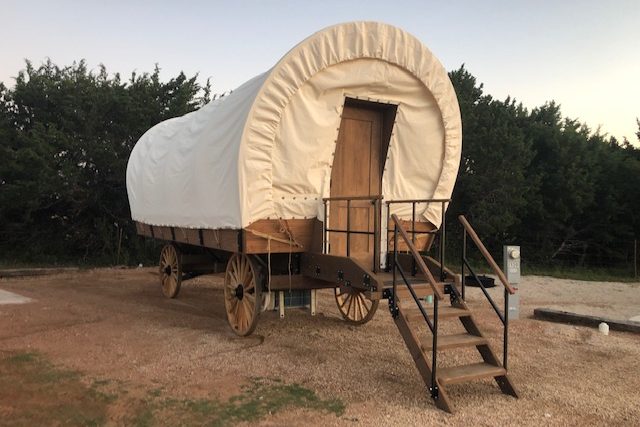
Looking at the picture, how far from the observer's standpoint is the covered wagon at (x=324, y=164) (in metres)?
5.98

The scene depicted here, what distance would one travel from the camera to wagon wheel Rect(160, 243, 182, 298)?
986 cm

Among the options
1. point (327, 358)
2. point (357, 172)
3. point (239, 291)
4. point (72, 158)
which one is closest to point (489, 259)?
point (327, 358)

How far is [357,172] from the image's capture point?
273 inches

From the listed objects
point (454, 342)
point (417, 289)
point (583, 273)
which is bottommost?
point (583, 273)

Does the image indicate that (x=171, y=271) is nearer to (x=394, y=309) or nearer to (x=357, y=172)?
(x=357, y=172)

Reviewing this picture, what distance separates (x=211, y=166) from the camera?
670 cm

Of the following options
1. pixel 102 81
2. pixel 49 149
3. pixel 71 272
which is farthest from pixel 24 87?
pixel 71 272

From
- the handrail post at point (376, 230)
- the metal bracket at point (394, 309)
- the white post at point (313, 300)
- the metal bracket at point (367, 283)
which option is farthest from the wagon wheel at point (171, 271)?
the metal bracket at point (394, 309)

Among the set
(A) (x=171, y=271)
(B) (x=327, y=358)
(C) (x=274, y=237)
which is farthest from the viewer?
(A) (x=171, y=271)

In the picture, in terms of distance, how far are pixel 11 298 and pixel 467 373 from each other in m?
8.46

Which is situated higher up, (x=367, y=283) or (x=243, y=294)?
(x=367, y=283)

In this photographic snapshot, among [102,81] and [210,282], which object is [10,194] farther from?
[210,282]

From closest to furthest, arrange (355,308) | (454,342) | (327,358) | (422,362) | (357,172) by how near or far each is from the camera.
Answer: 1. (422,362)
2. (454,342)
3. (327,358)
4. (357,172)
5. (355,308)

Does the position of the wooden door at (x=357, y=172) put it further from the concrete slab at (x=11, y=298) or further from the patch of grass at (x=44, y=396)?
the concrete slab at (x=11, y=298)
